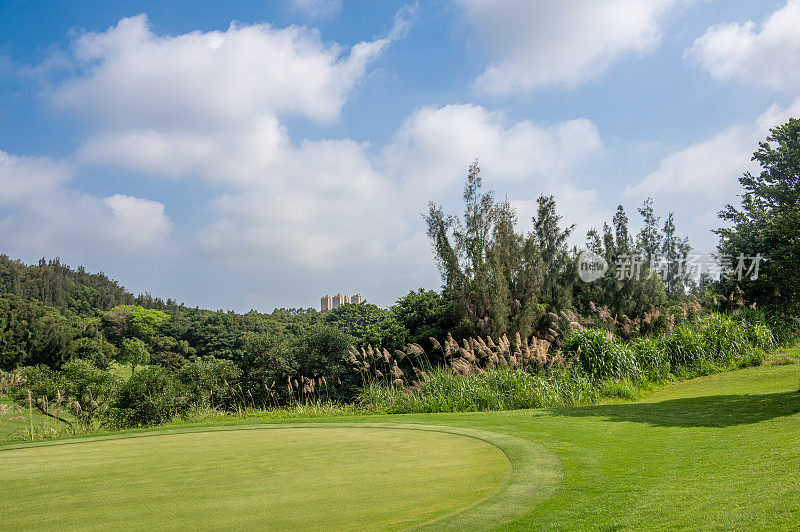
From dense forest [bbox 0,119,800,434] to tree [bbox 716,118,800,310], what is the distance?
54 millimetres

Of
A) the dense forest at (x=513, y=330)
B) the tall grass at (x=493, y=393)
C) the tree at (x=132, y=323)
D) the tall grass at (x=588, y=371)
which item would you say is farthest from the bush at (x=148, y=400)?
the tree at (x=132, y=323)

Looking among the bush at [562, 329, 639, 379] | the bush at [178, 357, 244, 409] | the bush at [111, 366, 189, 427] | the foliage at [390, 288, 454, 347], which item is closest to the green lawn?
the bush at [562, 329, 639, 379]

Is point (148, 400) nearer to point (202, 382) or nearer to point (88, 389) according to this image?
point (88, 389)

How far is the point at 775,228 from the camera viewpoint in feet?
37.9

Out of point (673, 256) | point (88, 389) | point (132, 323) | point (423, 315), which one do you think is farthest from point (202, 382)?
point (132, 323)

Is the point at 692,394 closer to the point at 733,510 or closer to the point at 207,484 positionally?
the point at 733,510

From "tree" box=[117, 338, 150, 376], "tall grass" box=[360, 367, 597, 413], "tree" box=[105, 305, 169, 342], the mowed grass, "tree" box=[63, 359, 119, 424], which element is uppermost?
"tree" box=[105, 305, 169, 342]

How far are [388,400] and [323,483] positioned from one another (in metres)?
7.93

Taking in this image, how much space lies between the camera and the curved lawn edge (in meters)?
3.45

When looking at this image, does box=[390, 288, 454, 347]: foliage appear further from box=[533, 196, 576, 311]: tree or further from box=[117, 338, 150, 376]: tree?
box=[117, 338, 150, 376]: tree

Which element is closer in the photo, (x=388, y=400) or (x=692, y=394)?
(x=692, y=394)

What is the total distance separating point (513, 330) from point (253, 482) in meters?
15.2

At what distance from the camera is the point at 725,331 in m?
14.1

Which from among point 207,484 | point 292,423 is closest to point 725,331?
point 292,423
